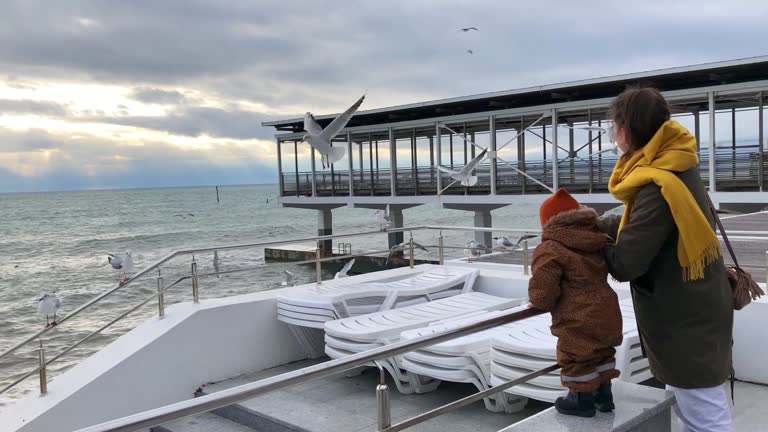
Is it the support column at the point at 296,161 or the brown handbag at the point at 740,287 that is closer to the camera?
the brown handbag at the point at 740,287

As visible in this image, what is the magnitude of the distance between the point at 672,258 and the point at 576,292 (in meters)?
0.39

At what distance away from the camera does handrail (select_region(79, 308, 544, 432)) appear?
183 centimetres

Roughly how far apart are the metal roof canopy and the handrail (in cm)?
1371

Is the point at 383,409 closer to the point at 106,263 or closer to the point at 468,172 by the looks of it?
the point at 468,172

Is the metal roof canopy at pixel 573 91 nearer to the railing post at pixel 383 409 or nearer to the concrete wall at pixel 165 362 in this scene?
the concrete wall at pixel 165 362

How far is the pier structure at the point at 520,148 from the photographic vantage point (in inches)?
706

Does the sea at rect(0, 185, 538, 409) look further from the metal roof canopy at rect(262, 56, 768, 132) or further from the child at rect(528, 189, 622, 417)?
the child at rect(528, 189, 622, 417)

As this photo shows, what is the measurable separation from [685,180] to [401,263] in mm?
25718

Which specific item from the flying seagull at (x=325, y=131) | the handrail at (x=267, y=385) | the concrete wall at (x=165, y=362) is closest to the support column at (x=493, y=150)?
the flying seagull at (x=325, y=131)

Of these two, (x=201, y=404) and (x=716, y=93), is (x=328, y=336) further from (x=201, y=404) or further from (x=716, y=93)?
(x=716, y=93)

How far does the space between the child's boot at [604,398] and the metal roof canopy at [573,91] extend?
13468mm

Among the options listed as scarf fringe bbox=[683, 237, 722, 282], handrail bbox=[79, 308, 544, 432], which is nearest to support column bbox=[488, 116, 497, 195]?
handrail bbox=[79, 308, 544, 432]

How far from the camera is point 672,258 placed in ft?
7.52

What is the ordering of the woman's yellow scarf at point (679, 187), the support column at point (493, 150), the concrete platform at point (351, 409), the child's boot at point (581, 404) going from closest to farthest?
1. the woman's yellow scarf at point (679, 187)
2. the child's boot at point (581, 404)
3. the concrete platform at point (351, 409)
4. the support column at point (493, 150)
